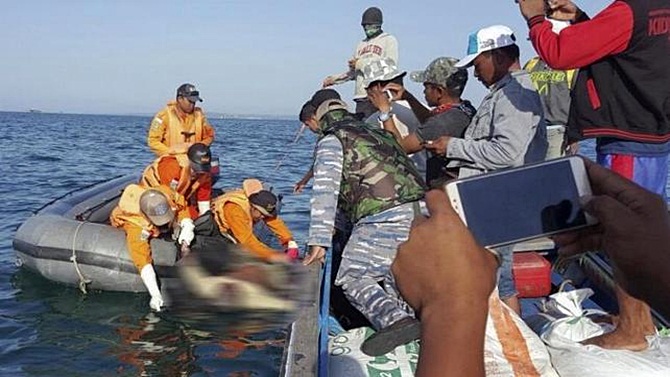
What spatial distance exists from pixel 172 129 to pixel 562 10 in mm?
6950

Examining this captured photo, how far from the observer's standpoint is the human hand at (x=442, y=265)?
1.16 metres

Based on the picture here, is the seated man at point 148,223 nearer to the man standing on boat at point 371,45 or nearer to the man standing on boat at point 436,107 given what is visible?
the man standing on boat at point 371,45

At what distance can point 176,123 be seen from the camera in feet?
32.9

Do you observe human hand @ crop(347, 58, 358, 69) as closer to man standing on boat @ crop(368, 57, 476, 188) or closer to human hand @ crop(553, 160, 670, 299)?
man standing on boat @ crop(368, 57, 476, 188)

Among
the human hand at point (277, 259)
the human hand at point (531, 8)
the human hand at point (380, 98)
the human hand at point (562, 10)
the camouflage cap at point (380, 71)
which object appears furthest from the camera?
the human hand at point (380, 98)

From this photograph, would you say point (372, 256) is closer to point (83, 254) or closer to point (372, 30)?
point (372, 30)

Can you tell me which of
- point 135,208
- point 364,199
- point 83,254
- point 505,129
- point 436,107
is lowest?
point 83,254

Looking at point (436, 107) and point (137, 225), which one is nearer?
point (436, 107)

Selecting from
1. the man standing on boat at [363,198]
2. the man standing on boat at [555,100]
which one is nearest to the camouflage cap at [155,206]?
the man standing on boat at [363,198]

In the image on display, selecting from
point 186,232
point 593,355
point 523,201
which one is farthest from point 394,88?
point 186,232

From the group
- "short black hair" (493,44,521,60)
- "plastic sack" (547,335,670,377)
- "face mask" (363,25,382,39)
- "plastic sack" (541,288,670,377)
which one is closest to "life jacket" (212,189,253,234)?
"face mask" (363,25,382,39)

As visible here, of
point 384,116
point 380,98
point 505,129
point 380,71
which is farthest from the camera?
point 384,116

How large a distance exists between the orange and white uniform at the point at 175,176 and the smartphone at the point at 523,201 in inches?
274

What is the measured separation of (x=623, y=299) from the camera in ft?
10.1
